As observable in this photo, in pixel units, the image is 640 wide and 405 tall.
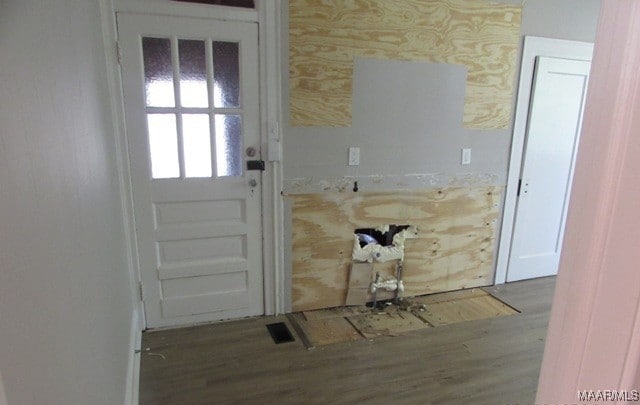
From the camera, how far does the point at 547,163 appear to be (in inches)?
135

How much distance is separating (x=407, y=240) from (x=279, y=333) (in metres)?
1.26

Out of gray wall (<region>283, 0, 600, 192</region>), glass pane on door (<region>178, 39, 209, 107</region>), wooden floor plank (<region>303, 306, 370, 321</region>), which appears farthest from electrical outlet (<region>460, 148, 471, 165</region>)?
glass pane on door (<region>178, 39, 209, 107</region>)

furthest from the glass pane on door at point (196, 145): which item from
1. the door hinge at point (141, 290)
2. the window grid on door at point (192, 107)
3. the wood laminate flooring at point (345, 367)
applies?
the wood laminate flooring at point (345, 367)

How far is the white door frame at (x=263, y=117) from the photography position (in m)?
2.23

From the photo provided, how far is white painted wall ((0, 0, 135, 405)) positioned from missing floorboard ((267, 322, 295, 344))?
4.19 ft

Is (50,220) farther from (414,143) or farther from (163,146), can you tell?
(414,143)

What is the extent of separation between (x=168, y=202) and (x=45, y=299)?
1.96m

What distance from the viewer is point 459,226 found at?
3.29 m

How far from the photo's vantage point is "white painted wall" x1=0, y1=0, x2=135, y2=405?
53 centimetres

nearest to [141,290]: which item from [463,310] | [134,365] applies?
[134,365]

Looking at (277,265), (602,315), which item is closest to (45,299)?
(602,315)

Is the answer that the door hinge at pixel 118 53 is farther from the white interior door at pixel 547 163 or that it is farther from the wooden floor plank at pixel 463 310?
the white interior door at pixel 547 163

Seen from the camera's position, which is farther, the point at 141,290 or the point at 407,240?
the point at 407,240

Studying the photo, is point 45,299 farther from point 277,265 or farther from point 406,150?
point 406,150
